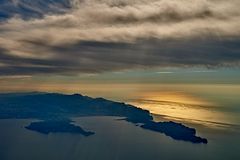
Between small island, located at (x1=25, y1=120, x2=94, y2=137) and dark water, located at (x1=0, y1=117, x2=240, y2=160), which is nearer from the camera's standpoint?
dark water, located at (x1=0, y1=117, x2=240, y2=160)

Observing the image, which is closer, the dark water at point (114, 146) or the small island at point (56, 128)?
the dark water at point (114, 146)

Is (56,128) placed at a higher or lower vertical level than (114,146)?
higher

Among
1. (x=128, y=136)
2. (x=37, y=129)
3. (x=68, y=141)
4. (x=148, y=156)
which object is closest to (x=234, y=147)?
(x=148, y=156)

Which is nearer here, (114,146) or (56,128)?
(114,146)

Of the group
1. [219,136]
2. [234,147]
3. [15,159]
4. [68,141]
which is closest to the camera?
[15,159]

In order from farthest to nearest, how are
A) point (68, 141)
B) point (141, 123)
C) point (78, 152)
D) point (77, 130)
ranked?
1. point (141, 123)
2. point (77, 130)
3. point (68, 141)
4. point (78, 152)

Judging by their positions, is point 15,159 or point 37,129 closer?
point 15,159

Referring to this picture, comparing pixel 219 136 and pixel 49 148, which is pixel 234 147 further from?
pixel 49 148
